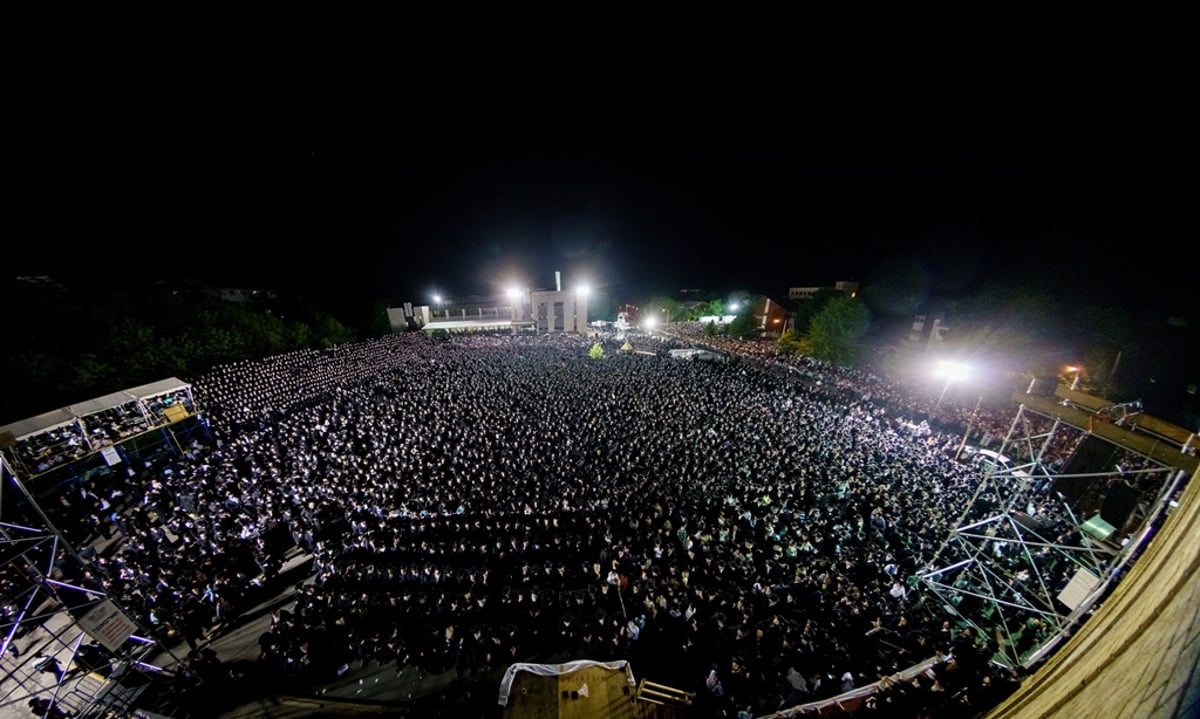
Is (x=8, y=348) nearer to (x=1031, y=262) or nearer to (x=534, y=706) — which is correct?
(x=534, y=706)

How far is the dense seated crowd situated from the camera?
7695mm

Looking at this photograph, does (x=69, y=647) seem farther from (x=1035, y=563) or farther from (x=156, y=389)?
(x=1035, y=563)

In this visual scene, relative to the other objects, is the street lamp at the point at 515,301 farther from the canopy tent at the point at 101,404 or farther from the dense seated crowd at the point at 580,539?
the canopy tent at the point at 101,404

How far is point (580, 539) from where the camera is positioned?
34.4 feet

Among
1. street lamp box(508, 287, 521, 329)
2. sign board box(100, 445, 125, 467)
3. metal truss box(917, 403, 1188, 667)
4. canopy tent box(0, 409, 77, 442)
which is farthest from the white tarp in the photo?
street lamp box(508, 287, 521, 329)

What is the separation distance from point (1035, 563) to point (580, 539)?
1219cm

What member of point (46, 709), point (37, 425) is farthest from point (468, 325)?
point (46, 709)

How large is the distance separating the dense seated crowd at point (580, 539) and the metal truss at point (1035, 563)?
76 cm

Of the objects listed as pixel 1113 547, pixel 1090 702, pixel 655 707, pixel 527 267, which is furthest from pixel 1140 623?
pixel 527 267

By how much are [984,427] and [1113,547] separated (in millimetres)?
12636

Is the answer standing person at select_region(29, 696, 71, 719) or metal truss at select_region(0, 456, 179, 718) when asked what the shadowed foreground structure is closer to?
metal truss at select_region(0, 456, 179, 718)

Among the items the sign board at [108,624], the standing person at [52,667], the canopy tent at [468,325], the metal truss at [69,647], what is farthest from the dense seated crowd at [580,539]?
the canopy tent at [468,325]

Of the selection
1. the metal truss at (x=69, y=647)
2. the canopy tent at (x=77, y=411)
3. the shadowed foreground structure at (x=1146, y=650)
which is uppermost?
the shadowed foreground structure at (x=1146, y=650)

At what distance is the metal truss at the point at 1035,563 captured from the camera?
649 centimetres
